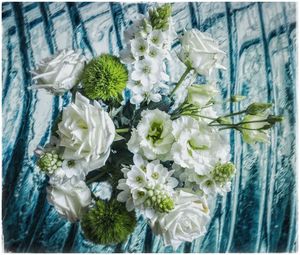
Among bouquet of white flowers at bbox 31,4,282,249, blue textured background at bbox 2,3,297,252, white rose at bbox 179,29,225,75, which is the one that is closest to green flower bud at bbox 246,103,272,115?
bouquet of white flowers at bbox 31,4,282,249

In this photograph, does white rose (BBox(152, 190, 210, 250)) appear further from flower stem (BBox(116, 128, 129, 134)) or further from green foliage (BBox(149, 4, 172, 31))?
green foliage (BBox(149, 4, 172, 31))

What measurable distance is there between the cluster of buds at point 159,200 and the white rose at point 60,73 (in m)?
0.24

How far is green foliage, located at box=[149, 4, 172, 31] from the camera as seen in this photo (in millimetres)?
908

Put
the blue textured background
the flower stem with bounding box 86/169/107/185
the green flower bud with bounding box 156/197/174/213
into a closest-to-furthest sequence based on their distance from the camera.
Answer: the green flower bud with bounding box 156/197/174/213, the flower stem with bounding box 86/169/107/185, the blue textured background

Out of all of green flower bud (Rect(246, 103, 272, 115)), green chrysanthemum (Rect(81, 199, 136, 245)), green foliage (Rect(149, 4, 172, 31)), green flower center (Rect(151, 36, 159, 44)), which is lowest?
green chrysanthemum (Rect(81, 199, 136, 245))

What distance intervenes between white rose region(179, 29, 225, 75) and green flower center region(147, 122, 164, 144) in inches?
5.1

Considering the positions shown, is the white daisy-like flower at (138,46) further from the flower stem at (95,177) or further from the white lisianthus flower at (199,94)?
the flower stem at (95,177)

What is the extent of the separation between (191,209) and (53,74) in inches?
13.4

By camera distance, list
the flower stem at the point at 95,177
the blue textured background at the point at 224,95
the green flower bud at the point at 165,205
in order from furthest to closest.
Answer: the blue textured background at the point at 224,95, the flower stem at the point at 95,177, the green flower bud at the point at 165,205

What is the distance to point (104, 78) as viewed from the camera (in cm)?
89

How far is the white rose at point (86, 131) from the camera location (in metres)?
0.85

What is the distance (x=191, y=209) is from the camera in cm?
90

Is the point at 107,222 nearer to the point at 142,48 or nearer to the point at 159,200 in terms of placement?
the point at 159,200

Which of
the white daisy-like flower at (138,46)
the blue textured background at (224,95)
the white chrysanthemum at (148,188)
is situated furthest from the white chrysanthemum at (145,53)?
the blue textured background at (224,95)
